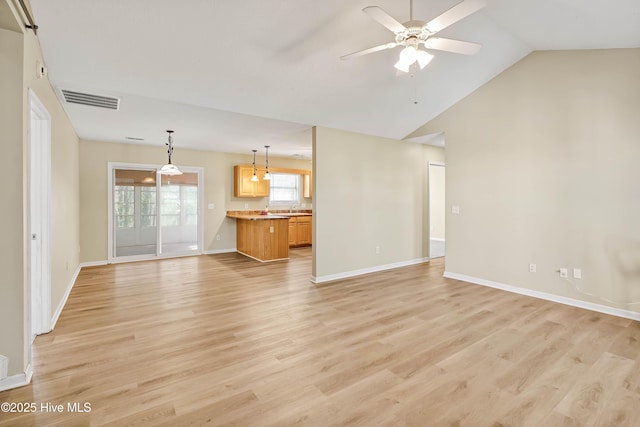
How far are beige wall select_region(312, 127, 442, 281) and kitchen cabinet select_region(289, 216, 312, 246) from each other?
3.15m

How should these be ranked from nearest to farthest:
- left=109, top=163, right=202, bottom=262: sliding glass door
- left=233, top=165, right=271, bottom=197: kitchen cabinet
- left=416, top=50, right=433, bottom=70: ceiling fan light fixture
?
left=416, top=50, right=433, bottom=70: ceiling fan light fixture
left=109, top=163, right=202, bottom=262: sliding glass door
left=233, top=165, right=271, bottom=197: kitchen cabinet

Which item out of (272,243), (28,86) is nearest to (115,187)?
(272,243)

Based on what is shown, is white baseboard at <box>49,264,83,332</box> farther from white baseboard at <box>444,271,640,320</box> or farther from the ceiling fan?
white baseboard at <box>444,271,640,320</box>

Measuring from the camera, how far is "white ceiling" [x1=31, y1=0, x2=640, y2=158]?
2520 millimetres

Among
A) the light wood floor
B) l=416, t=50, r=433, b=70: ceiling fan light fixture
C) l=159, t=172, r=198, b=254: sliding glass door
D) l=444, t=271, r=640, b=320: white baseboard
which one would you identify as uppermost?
l=416, t=50, r=433, b=70: ceiling fan light fixture

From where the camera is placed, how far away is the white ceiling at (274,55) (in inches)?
99.2

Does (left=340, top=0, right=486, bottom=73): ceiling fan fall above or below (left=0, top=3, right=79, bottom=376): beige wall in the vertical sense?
above

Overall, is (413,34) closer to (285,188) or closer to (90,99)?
(90,99)

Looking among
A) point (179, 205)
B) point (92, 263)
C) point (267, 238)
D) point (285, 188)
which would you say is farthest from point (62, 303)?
point (285, 188)

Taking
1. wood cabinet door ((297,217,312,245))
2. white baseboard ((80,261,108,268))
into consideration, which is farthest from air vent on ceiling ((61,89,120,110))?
wood cabinet door ((297,217,312,245))

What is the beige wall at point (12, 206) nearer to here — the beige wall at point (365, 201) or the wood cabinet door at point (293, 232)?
the beige wall at point (365, 201)

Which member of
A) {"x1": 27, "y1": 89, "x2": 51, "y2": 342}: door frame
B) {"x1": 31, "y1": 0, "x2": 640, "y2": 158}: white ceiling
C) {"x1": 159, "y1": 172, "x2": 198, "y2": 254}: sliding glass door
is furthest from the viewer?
{"x1": 159, "y1": 172, "x2": 198, "y2": 254}: sliding glass door

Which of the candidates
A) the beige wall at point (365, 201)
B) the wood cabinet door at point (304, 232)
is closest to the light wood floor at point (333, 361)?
the beige wall at point (365, 201)

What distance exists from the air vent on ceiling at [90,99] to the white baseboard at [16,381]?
9.84ft
